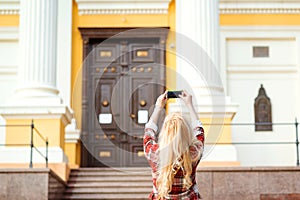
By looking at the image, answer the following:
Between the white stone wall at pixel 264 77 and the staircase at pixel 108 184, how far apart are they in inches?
129

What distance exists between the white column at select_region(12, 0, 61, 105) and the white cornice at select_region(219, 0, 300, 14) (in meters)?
4.60

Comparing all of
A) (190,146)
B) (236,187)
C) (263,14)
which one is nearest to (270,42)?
(263,14)

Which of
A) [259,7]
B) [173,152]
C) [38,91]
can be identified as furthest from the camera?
[259,7]

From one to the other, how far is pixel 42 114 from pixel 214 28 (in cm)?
350

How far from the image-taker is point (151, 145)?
16.9ft

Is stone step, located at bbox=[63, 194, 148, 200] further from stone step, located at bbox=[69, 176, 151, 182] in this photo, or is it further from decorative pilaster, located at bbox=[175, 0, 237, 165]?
decorative pilaster, located at bbox=[175, 0, 237, 165]

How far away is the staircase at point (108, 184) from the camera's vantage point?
13016 millimetres

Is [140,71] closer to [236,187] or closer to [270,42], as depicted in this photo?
[270,42]

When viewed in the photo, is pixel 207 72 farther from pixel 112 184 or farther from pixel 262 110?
pixel 262 110

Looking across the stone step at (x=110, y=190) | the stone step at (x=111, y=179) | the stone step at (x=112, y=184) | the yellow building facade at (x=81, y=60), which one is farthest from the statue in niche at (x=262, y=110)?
the stone step at (x=110, y=190)

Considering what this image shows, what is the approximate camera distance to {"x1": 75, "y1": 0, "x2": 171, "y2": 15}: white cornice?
1688cm

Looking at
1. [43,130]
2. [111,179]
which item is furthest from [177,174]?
[111,179]

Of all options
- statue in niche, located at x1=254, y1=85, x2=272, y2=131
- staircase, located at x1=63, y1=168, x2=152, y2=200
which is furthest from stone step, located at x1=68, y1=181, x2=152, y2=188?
statue in niche, located at x1=254, y1=85, x2=272, y2=131

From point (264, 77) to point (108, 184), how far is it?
4967mm
